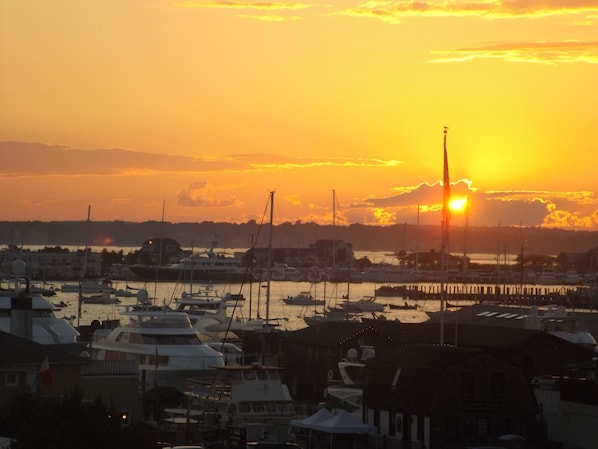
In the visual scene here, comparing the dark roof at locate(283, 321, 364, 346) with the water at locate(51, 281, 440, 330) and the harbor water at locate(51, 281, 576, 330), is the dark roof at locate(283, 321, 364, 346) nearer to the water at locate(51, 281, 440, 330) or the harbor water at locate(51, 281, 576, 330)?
the water at locate(51, 281, 440, 330)

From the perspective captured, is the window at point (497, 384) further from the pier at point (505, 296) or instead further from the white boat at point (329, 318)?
the pier at point (505, 296)

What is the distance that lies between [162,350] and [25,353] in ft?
42.2

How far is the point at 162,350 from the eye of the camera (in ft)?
124

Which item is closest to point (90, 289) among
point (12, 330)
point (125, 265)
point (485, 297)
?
point (485, 297)

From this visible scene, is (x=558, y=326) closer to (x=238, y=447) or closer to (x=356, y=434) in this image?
(x=356, y=434)

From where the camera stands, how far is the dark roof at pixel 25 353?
81.0 ft

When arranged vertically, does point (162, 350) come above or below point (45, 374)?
above

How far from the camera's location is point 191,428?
82.7 ft

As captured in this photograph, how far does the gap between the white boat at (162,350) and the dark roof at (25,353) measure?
1038 centimetres

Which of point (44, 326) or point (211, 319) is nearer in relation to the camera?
point (44, 326)

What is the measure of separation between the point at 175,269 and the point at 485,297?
48641 millimetres

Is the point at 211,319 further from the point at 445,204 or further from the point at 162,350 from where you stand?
the point at 445,204

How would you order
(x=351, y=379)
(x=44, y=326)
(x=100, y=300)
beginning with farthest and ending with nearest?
(x=100, y=300), (x=44, y=326), (x=351, y=379)

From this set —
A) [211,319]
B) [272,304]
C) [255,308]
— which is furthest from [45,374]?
[272,304]
